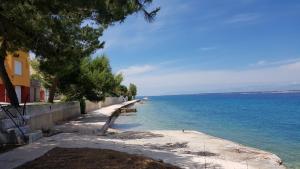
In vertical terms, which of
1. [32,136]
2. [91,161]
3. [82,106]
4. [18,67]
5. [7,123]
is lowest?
[91,161]

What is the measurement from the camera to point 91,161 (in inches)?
405

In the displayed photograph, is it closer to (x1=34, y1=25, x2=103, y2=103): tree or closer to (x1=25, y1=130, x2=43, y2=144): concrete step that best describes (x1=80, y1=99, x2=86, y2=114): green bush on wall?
(x1=34, y1=25, x2=103, y2=103): tree

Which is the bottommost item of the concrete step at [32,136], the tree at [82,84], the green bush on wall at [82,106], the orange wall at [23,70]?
the concrete step at [32,136]

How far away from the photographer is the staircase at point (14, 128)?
47.9ft

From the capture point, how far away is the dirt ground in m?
9.77

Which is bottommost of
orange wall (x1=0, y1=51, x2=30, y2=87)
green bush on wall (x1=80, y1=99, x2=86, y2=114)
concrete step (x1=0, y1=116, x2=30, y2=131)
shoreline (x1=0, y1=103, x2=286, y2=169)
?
shoreline (x1=0, y1=103, x2=286, y2=169)

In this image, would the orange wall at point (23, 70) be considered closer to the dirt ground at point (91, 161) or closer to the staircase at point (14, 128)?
the staircase at point (14, 128)

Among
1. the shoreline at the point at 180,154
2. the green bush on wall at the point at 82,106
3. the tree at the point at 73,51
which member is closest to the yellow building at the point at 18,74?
the green bush on wall at the point at 82,106

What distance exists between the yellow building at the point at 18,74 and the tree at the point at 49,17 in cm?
2360

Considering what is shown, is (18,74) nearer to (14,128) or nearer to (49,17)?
(14,128)

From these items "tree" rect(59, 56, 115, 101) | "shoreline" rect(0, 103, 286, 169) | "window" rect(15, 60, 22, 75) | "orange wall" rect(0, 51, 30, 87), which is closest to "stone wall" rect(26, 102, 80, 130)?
"tree" rect(59, 56, 115, 101)

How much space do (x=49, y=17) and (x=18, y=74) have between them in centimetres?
3353

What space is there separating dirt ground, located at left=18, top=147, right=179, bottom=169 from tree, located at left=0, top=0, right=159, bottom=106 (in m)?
3.57

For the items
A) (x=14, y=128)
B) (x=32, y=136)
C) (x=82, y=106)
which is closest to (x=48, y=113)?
(x=32, y=136)
